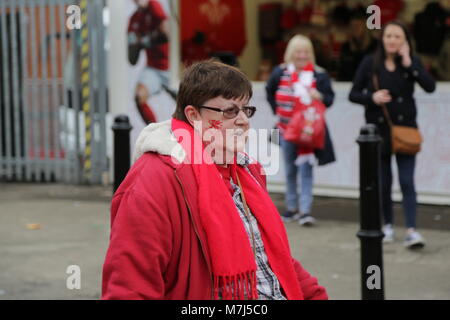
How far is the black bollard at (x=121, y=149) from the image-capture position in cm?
589

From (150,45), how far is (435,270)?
5.36m

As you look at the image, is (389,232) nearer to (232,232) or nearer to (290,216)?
(290,216)

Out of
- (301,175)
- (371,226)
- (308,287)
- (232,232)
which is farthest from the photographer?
(301,175)

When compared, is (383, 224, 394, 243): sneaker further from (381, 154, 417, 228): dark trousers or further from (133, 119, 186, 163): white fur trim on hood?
(133, 119, 186, 163): white fur trim on hood

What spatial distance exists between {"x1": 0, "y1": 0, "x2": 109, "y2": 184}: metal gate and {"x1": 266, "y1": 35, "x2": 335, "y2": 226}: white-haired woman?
3.29 metres

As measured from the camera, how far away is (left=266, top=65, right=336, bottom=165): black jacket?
27.4ft

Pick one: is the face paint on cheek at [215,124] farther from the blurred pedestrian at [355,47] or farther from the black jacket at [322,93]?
the blurred pedestrian at [355,47]

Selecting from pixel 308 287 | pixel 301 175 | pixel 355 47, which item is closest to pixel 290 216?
pixel 301 175

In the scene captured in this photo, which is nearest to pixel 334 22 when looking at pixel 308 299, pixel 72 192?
pixel 72 192

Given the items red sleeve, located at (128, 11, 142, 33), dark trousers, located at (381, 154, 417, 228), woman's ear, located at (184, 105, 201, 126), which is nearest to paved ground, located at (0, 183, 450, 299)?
dark trousers, located at (381, 154, 417, 228)

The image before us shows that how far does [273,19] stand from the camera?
11125mm

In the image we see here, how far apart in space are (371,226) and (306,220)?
321 cm

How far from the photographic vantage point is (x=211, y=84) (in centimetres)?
291

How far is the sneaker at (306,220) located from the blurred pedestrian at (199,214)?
5.43 meters
